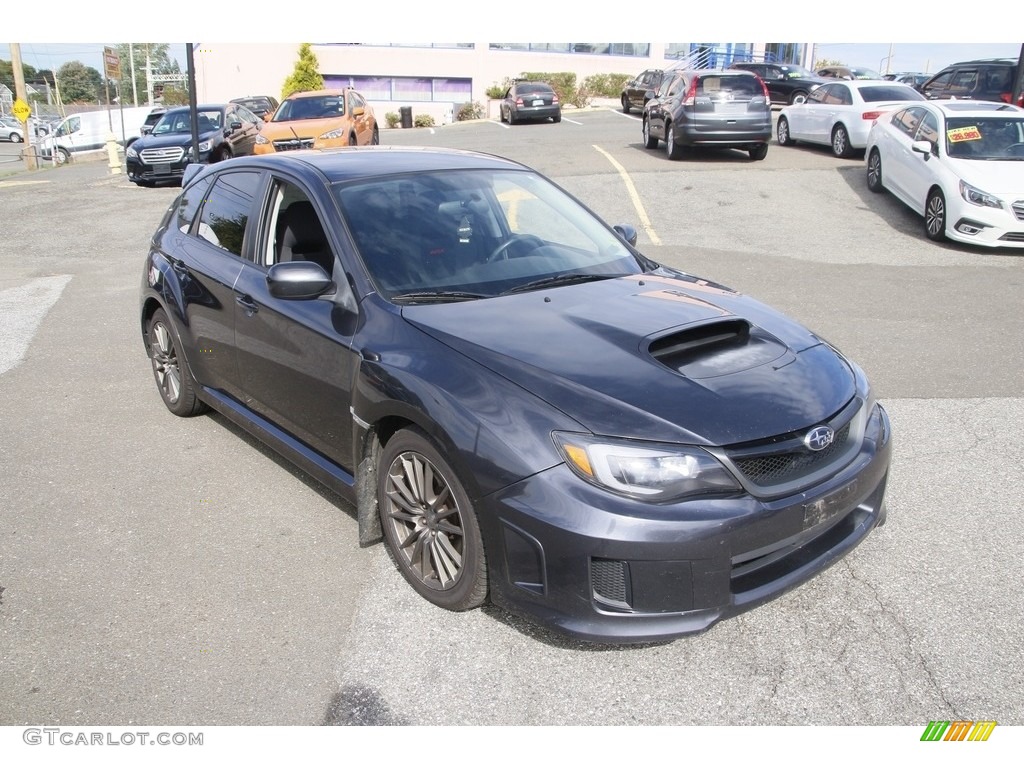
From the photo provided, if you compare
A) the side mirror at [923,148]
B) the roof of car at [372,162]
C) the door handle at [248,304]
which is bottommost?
the door handle at [248,304]

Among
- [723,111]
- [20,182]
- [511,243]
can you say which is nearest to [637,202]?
[723,111]

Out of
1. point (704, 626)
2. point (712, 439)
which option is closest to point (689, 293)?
point (712, 439)

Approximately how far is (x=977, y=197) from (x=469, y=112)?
115ft

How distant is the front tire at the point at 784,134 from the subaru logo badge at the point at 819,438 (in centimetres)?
1815

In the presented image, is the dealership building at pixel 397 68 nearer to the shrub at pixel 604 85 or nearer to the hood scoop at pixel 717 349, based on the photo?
A: the shrub at pixel 604 85

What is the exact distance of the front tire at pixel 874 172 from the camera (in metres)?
14.1

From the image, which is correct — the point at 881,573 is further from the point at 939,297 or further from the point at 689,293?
the point at 939,297

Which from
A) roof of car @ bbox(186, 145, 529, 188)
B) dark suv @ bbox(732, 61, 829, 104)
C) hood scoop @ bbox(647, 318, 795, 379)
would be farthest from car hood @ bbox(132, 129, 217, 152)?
dark suv @ bbox(732, 61, 829, 104)

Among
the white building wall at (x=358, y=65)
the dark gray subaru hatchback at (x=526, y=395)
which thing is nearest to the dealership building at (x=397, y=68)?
the white building wall at (x=358, y=65)

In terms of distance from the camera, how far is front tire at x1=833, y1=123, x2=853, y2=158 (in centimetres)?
1741

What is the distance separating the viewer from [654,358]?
335 centimetres

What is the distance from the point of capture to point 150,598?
12.2ft

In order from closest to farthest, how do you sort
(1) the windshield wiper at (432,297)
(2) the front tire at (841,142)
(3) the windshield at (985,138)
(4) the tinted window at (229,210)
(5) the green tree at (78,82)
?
(1) the windshield wiper at (432,297)
(4) the tinted window at (229,210)
(3) the windshield at (985,138)
(2) the front tire at (841,142)
(5) the green tree at (78,82)

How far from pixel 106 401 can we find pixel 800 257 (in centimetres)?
829
